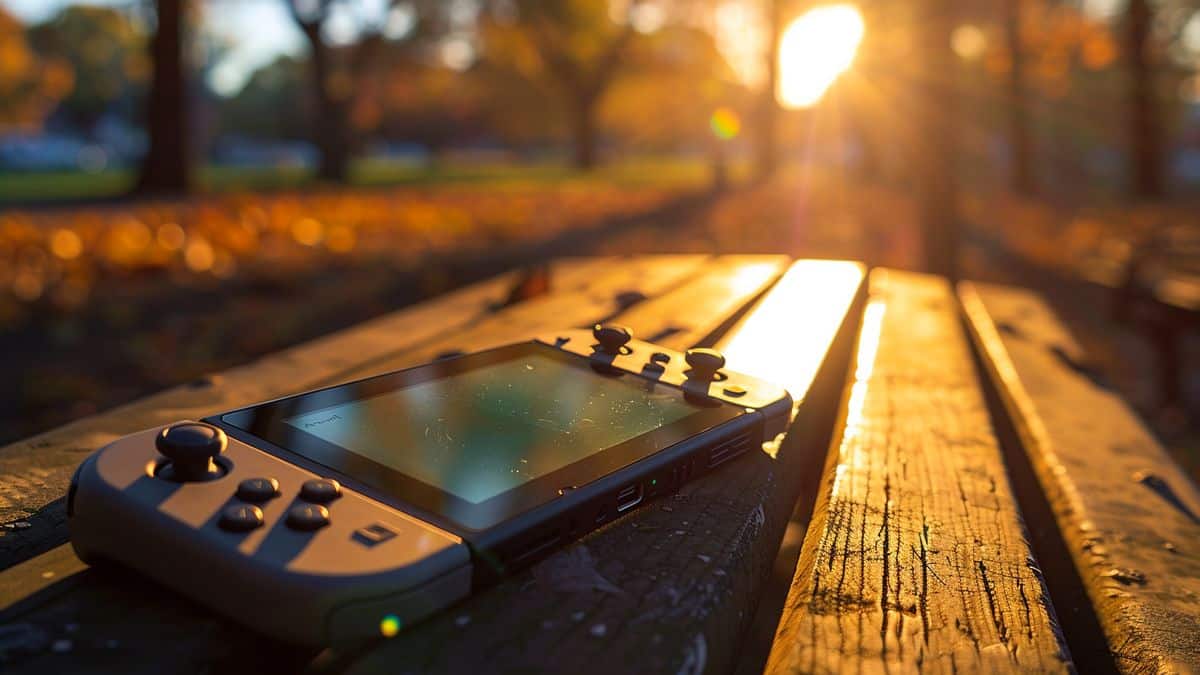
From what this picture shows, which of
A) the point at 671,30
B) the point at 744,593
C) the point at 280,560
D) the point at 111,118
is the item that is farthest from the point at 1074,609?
the point at 111,118

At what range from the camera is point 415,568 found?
85 cm

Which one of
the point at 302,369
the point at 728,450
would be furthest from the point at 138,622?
the point at 302,369

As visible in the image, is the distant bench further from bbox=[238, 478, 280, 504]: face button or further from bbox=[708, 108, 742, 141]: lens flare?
bbox=[708, 108, 742, 141]: lens flare

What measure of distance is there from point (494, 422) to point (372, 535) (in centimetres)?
40

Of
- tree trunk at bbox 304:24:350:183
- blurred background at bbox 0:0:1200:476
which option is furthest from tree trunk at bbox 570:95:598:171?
tree trunk at bbox 304:24:350:183

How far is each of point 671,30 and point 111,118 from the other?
59693 millimetres

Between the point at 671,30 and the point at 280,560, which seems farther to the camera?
the point at 671,30

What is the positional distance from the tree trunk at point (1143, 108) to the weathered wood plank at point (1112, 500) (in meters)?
17.6

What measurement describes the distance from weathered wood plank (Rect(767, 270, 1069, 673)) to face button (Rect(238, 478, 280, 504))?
1.78 ft

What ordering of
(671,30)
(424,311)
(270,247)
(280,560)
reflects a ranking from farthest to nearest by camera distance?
(671,30), (270,247), (424,311), (280,560)

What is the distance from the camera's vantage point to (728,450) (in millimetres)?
1353

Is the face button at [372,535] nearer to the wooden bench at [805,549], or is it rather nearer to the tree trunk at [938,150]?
the wooden bench at [805,549]

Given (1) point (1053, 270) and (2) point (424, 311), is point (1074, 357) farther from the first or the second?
(1) point (1053, 270)

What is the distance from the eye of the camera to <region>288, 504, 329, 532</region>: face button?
0.89 m
